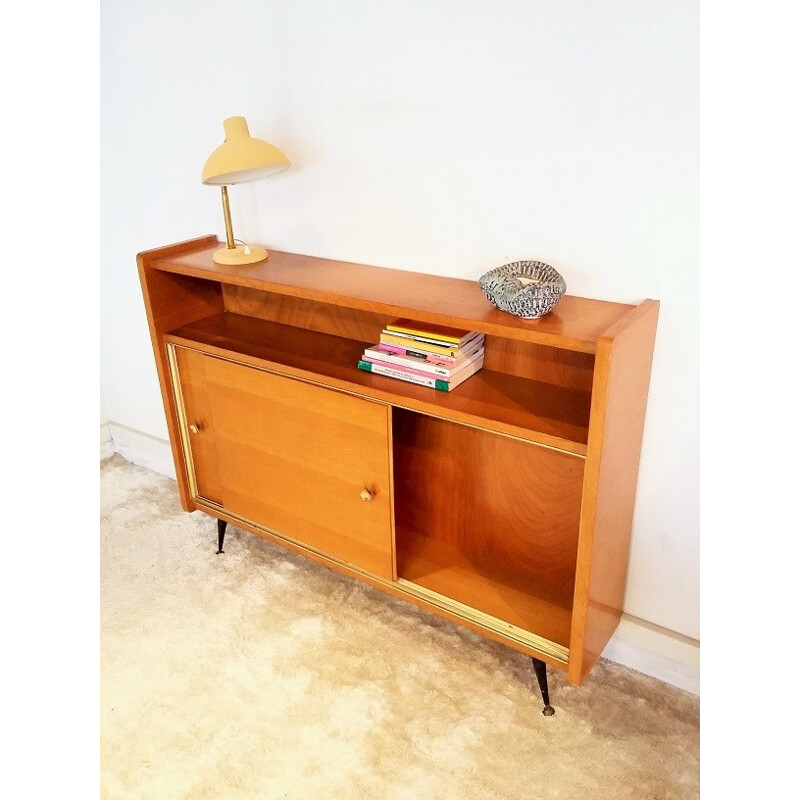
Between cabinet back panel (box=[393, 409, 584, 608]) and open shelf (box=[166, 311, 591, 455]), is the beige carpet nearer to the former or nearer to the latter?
cabinet back panel (box=[393, 409, 584, 608])

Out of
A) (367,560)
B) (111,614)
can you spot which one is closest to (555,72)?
(367,560)

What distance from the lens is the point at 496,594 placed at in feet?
5.56

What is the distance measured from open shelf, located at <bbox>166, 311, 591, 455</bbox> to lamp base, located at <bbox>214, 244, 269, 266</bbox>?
22 cm

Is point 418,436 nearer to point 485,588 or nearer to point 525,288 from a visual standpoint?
point 485,588

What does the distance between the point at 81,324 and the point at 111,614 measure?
1812mm

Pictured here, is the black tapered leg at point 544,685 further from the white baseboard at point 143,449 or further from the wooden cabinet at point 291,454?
the white baseboard at point 143,449

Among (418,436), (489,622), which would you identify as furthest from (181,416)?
(489,622)

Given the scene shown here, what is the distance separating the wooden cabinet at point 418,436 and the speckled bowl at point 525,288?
30mm

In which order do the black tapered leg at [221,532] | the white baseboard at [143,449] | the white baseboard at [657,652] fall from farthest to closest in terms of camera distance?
1. the white baseboard at [143,449]
2. the black tapered leg at [221,532]
3. the white baseboard at [657,652]

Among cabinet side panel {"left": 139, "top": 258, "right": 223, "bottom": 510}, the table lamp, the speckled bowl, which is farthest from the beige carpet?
the table lamp

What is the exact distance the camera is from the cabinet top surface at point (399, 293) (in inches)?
52.4

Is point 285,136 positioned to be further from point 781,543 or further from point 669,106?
point 781,543

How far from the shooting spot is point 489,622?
1627mm

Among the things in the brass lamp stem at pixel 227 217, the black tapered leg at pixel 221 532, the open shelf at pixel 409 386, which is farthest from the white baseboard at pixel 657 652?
the brass lamp stem at pixel 227 217
